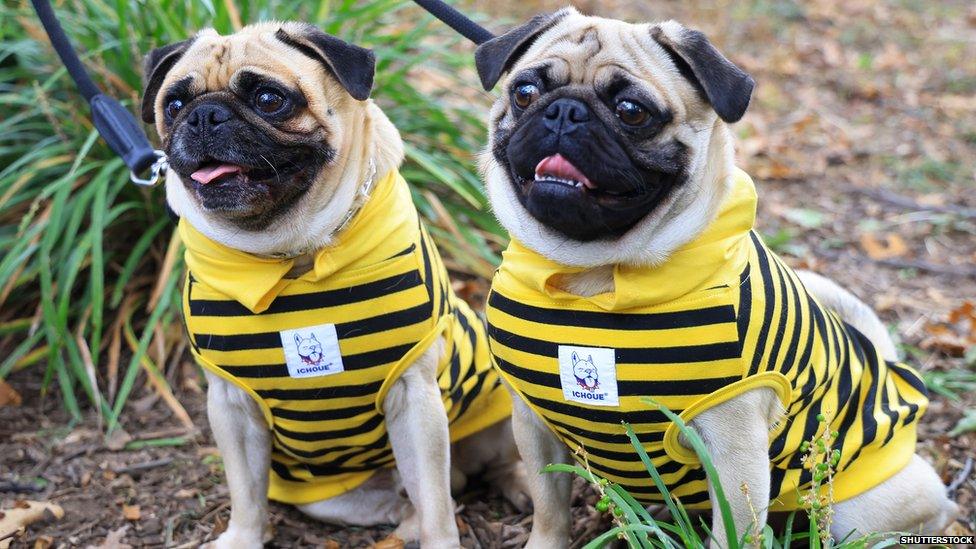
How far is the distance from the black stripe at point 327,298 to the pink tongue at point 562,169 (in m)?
0.73

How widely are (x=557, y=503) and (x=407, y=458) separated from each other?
570 millimetres

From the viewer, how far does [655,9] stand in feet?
34.8

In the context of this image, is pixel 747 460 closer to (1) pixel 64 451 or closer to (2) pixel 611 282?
(2) pixel 611 282

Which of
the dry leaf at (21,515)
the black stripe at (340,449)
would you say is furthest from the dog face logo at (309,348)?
the dry leaf at (21,515)

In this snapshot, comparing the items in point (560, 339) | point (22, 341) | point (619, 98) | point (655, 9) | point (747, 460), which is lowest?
point (655, 9)

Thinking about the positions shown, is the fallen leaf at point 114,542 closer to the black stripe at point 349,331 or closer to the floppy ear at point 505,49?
the black stripe at point 349,331

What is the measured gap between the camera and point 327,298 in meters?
3.26

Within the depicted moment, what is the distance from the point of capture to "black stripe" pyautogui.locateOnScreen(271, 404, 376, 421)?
3422mm

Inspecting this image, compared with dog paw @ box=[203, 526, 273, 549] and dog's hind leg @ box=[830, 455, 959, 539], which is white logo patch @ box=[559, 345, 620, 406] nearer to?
dog's hind leg @ box=[830, 455, 959, 539]

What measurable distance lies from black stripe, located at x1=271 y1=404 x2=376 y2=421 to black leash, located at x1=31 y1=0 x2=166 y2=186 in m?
1.01

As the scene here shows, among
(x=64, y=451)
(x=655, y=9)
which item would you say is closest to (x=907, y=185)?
(x=655, y=9)

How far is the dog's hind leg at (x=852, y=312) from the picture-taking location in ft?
12.6

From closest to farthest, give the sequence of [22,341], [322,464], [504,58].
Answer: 1. [504,58]
2. [322,464]
3. [22,341]

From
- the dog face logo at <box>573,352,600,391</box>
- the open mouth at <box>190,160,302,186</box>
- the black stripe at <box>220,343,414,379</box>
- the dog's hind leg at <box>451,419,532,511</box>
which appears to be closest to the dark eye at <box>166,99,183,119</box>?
the open mouth at <box>190,160,302,186</box>
